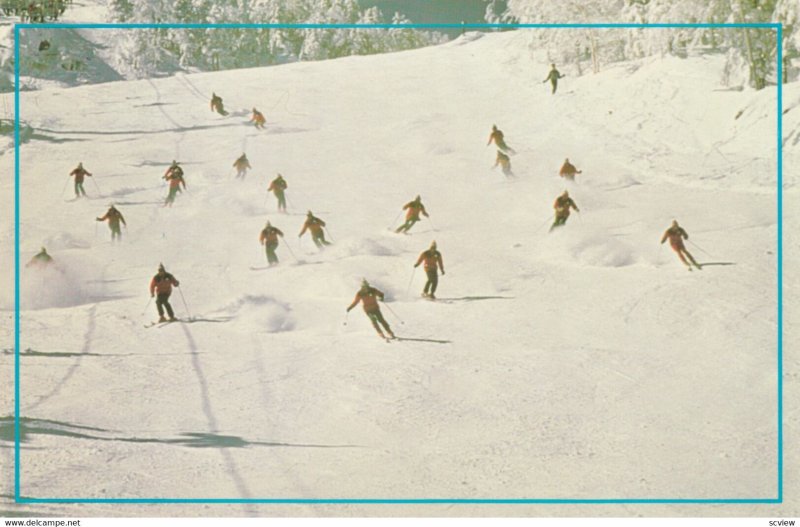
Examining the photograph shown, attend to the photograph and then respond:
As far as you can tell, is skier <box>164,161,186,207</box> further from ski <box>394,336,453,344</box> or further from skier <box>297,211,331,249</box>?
ski <box>394,336,453,344</box>

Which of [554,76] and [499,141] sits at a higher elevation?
[554,76]

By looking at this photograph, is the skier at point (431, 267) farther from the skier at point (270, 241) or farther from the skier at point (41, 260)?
the skier at point (41, 260)

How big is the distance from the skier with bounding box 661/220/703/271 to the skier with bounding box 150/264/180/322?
6.63 metres

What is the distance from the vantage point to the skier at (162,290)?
1135 cm

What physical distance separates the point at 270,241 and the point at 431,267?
239 cm

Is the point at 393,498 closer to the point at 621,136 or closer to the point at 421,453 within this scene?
the point at 421,453

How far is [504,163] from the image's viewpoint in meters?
16.6

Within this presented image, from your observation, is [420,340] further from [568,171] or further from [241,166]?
[568,171]

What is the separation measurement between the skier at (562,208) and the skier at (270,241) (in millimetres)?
4278

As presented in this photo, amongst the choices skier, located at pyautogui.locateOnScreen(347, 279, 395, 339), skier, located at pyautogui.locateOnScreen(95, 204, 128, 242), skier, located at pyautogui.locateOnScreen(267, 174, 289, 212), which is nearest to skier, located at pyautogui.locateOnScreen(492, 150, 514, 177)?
skier, located at pyautogui.locateOnScreen(267, 174, 289, 212)

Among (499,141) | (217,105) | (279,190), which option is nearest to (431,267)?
(279,190)

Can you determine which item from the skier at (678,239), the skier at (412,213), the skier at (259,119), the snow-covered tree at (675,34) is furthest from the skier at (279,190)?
the skier at (678,239)

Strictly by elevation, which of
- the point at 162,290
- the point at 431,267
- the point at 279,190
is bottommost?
the point at 162,290

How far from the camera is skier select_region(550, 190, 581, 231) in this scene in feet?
45.5
